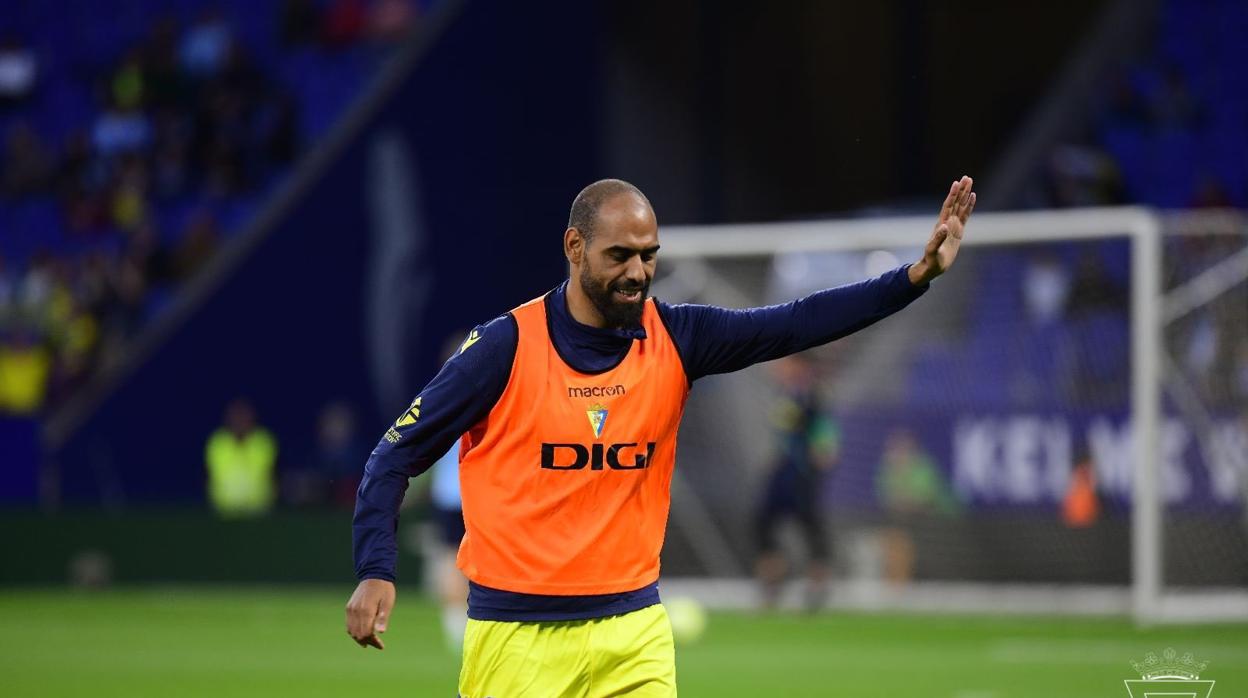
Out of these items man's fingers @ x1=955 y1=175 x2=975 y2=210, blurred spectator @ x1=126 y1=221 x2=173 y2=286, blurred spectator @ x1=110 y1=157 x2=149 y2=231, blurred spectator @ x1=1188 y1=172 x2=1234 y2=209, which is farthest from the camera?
blurred spectator @ x1=110 y1=157 x2=149 y2=231

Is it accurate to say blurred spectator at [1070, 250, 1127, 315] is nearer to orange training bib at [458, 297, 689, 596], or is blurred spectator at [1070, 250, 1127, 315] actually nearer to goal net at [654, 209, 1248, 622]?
goal net at [654, 209, 1248, 622]

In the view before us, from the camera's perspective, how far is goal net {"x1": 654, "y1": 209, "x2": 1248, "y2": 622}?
1672cm

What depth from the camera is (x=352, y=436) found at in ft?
76.8

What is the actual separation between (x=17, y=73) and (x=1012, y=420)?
17.9 meters

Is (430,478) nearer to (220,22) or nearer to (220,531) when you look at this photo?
(220,531)

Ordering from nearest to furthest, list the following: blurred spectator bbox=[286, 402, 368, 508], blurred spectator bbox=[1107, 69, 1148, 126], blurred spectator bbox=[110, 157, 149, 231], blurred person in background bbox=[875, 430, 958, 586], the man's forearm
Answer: the man's forearm
blurred person in background bbox=[875, 430, 958, 586]
blurred spectator bbox=[1107, 69, 1148, 126]
blurred spectator bbox=[286, 402, 368, 508]
blurred spectator bbox=[110, 157, 149, 231]

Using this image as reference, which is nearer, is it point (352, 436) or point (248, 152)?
point (352, 436)

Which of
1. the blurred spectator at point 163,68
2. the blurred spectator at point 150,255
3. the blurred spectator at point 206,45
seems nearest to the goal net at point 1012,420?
the blurred spectator at point 150,255

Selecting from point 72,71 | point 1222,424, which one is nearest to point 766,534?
point 1222,424

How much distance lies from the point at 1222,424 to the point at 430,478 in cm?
668

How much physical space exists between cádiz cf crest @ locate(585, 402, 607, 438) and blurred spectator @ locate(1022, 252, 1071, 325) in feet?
42.1

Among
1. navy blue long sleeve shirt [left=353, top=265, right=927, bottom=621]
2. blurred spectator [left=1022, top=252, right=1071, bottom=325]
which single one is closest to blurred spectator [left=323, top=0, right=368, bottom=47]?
blurred spectator [left=1022, top=252, right=1071, bottom=325]

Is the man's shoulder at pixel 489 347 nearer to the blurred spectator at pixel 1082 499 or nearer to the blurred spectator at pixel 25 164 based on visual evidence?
the blurred spectator at pixel 1082 499

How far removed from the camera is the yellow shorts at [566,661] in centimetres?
542
